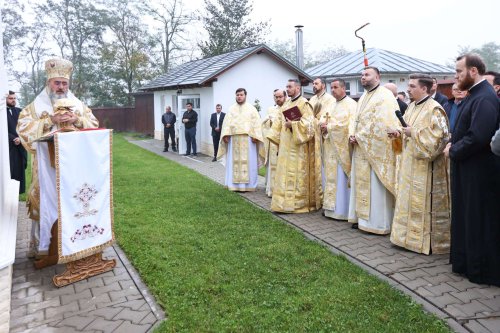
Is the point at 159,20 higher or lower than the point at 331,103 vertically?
higher

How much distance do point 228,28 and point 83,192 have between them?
99.9 ft

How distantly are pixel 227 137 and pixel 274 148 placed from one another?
1582mm

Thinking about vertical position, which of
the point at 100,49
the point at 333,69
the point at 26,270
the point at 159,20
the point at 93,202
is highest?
the point at 159,20

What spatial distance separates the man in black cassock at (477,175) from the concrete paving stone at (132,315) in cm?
319

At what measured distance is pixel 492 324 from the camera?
373 centimetres

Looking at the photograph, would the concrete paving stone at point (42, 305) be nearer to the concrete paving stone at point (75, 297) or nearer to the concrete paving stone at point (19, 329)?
the concrete paving stone at point (75, 297)

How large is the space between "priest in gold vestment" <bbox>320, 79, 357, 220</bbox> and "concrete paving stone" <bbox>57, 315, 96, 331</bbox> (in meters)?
4.20

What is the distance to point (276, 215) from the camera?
7586 mm

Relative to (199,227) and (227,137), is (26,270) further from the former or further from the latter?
(227,137)

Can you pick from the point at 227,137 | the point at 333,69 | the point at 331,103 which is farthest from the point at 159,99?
the point at 331,103

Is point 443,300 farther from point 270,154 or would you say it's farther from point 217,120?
point 217,120

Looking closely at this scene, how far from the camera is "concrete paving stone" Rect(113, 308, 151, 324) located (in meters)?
3.99

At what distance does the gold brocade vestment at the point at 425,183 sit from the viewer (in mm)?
5176

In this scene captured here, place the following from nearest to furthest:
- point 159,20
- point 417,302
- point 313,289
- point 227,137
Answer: point 417,302
point 313,289
point 227,137
point 159,20
